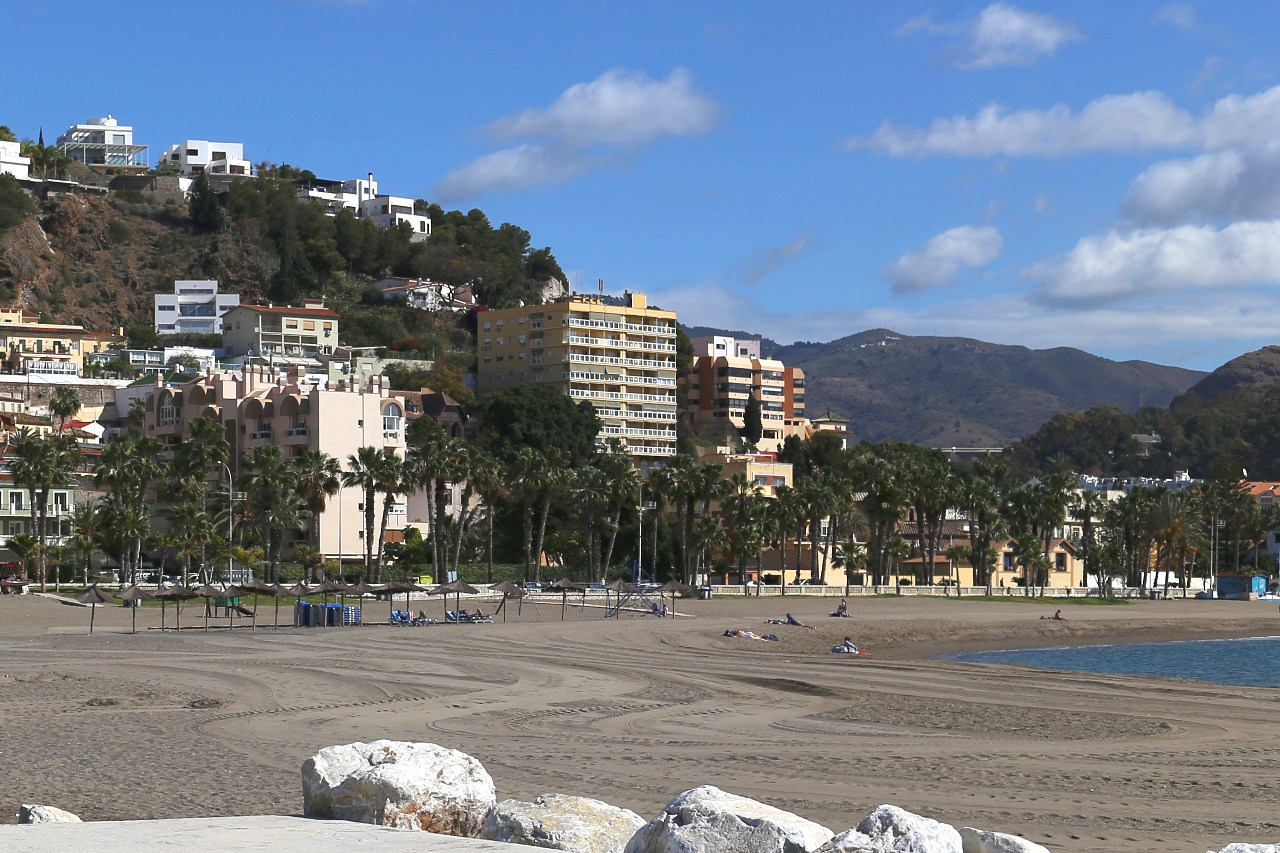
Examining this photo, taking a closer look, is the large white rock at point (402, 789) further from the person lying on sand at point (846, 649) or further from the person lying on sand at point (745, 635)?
the person lying on sand at point (745, 635)

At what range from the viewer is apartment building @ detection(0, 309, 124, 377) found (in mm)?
127062

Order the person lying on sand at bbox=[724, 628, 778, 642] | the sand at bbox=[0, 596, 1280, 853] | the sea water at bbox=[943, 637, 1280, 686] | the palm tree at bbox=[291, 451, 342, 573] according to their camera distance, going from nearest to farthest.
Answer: the sand at bbox=[0, 596, 1280, 853] < the sea water at bbox=[943, 637, 1280, 686] < the person lying on sand at bbox=[724, 628, 778, 642] < the palm tree at bbox=[291, 451, 342, 573]

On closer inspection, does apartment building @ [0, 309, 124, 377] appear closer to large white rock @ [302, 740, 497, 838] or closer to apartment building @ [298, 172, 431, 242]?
apartment building @ [298, 172, 431, 242]

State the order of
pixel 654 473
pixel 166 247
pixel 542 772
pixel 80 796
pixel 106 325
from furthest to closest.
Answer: pixel 166 247
pixel 106 325
pixel 654 473
pixel 542 772
pixel 80 796

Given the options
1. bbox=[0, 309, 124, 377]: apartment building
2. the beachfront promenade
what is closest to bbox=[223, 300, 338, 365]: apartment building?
bbox=[0, 309, 124, 377]: apartment building

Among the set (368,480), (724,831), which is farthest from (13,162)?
(724,831)

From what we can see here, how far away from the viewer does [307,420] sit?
3723 inches

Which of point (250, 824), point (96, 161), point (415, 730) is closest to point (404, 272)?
point (96, 161)

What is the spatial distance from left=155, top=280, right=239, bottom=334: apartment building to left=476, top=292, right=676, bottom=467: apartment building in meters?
28.7

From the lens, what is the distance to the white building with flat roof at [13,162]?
162 metres

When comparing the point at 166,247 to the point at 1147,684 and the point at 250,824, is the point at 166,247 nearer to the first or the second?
the point at 1147,684

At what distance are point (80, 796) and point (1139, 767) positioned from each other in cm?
1380

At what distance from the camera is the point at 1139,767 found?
20.2m

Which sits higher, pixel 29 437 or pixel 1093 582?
pixel 29 437
